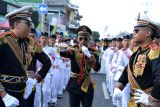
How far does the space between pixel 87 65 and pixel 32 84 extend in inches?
73.4

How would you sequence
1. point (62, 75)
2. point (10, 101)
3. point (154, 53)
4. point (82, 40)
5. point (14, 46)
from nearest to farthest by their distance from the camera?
1. point (154, 53)
2. point (10, 101)
3. point (14, 46)
4. point (82, 40)
5. point (62, 75)

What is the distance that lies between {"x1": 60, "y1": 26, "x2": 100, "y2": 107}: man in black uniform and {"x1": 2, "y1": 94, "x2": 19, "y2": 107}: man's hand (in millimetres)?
2069

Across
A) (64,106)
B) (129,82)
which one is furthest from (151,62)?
(64,106)

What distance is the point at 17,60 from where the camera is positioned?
495 centimetres

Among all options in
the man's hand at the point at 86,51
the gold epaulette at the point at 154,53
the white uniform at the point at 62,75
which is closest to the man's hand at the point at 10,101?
the gold epaulette at the point at 154,53

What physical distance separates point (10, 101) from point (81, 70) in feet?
7.48

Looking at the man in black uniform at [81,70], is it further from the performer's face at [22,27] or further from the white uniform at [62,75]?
the white uniform at [62,75]

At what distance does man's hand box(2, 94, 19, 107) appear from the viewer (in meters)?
4.57

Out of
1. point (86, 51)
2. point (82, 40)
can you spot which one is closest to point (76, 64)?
point (86, 51)

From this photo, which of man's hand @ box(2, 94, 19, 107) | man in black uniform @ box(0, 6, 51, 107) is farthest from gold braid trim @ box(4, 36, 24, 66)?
man's hand @ box(2, 94, 19, 107)

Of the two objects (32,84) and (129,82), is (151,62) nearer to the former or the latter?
(129,82)

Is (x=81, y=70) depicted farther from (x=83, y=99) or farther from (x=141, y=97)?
(x=141, y=97)

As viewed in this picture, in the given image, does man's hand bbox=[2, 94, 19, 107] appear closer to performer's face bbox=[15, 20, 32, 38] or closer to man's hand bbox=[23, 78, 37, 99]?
man's hand bbox=[23, 78, 37, 99]

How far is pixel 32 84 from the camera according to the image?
5.09 metres
